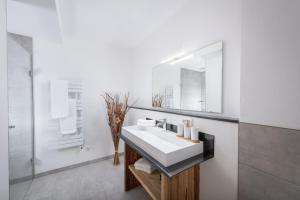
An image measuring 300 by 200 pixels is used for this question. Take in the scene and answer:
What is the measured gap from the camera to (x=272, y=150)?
78cm

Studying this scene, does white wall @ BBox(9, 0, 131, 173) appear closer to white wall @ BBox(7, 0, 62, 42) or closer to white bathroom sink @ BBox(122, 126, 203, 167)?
white wall @ BBox(7, 0, 62, 42)

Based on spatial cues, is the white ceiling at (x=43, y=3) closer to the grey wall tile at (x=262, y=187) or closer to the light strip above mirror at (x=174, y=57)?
the light strip above mirror at (x=174, y=57)

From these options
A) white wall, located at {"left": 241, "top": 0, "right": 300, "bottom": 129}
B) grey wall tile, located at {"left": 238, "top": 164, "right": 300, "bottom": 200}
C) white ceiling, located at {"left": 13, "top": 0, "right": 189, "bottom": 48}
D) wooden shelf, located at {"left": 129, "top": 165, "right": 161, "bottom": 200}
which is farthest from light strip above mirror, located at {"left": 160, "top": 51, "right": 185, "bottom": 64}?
wooden shelf, located at {"left": 129, "top": 165, "right": 161, "bottom": 200}

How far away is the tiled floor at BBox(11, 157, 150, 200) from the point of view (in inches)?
65.6

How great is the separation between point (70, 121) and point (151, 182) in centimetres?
159

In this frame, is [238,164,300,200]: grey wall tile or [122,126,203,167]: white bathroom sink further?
[122,126,203,167]: white bathroom sink

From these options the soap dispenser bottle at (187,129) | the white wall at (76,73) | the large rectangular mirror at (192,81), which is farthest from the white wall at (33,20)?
the soap dispenser bottle at (187,129)

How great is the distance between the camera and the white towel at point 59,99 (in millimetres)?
2004

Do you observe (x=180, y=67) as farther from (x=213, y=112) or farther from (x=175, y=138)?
(x=175, y=138)

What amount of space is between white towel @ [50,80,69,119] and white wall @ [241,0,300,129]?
2.31 m

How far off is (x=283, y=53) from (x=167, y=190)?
1.18m

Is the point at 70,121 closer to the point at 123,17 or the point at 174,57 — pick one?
the point at 123,17

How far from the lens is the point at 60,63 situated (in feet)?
7.07

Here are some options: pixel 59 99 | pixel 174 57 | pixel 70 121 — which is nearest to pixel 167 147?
pixel 174 57
